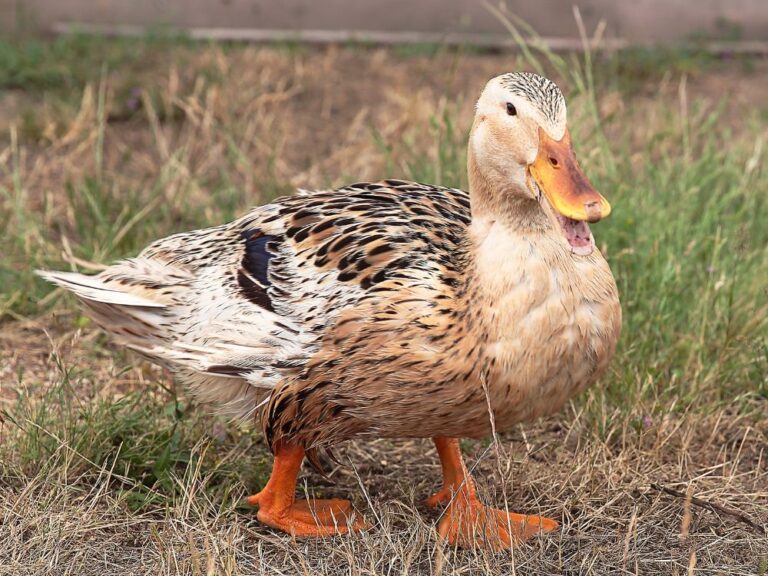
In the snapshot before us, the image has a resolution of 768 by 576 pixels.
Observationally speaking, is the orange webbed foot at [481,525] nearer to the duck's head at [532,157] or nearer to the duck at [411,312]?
the duck at [411,312]

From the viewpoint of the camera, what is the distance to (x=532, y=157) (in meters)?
2.99

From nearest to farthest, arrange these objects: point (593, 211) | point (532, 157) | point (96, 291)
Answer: point (593, 211) < point (532, 157) < point (96, 291)

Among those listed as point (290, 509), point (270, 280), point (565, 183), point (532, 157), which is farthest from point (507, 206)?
point (290, 509)

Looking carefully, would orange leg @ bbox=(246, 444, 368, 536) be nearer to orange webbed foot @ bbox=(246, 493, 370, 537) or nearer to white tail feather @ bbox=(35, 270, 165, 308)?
orange webbed foot @ bbox=(246, 493, 370, 537)

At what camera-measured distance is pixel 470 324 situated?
3.11 m

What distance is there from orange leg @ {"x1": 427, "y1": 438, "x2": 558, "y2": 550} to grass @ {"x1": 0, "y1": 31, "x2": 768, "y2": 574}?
60 millimetres

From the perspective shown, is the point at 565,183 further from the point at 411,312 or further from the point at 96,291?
the point at 96,291

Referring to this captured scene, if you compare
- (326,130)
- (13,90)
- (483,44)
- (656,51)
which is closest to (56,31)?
(13,90)

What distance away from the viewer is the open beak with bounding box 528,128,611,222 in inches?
110

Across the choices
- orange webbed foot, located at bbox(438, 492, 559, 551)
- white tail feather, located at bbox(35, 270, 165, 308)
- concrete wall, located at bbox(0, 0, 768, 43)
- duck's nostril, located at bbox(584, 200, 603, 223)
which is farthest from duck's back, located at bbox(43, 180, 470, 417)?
concrete wall, located at bbox(0, 0, 768, 43)

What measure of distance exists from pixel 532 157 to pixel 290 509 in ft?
4.33

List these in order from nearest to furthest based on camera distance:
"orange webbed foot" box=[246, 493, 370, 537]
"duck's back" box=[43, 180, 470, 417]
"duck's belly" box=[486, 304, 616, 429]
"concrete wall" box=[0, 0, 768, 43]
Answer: "duck's belly" box=[486, 304, 616, 429], "duck's back" box=[43, 180, 470, 417], "orange webbed foot" box=[246, 493, 370, 537], "concrete wall" box=[0, 0, 768, 43]

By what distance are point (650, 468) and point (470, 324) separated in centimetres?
100

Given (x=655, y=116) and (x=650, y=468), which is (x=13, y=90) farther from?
(x=650, y=468)
